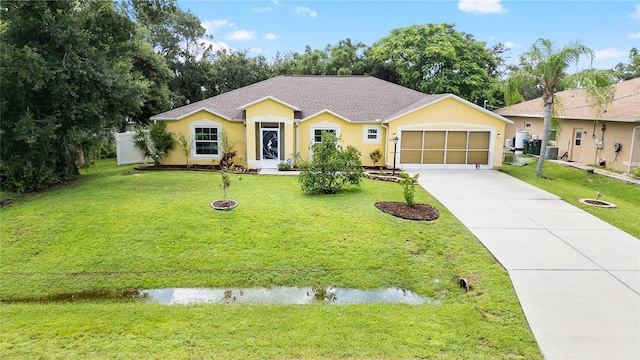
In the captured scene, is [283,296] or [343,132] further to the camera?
[343,132]

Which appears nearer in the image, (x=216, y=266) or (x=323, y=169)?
(x=216, y=266)

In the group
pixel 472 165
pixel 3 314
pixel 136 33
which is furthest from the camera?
pixel 472 165

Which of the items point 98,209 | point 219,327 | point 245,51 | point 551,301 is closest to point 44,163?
point 98,209

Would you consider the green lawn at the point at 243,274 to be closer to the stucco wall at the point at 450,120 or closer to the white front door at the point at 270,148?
A: the stucco wall at the point at 450,120

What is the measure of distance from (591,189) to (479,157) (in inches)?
200

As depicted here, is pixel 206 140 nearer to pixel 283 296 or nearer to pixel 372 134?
pixel 372 134

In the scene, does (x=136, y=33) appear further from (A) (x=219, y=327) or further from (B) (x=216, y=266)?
(A) (x=219, y=327)

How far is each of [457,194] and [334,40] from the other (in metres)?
26.7

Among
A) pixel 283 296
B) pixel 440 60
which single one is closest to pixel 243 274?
pixel 283 296

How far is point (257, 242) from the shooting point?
9359 mm

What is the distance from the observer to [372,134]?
19.9 m

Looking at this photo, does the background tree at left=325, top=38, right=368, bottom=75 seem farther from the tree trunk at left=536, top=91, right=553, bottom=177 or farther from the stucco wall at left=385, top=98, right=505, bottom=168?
the tree trunk at left=536, top=91, right=553, bottom=177

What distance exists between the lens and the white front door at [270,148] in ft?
63.9

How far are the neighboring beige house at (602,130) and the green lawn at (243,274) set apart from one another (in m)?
10.1
